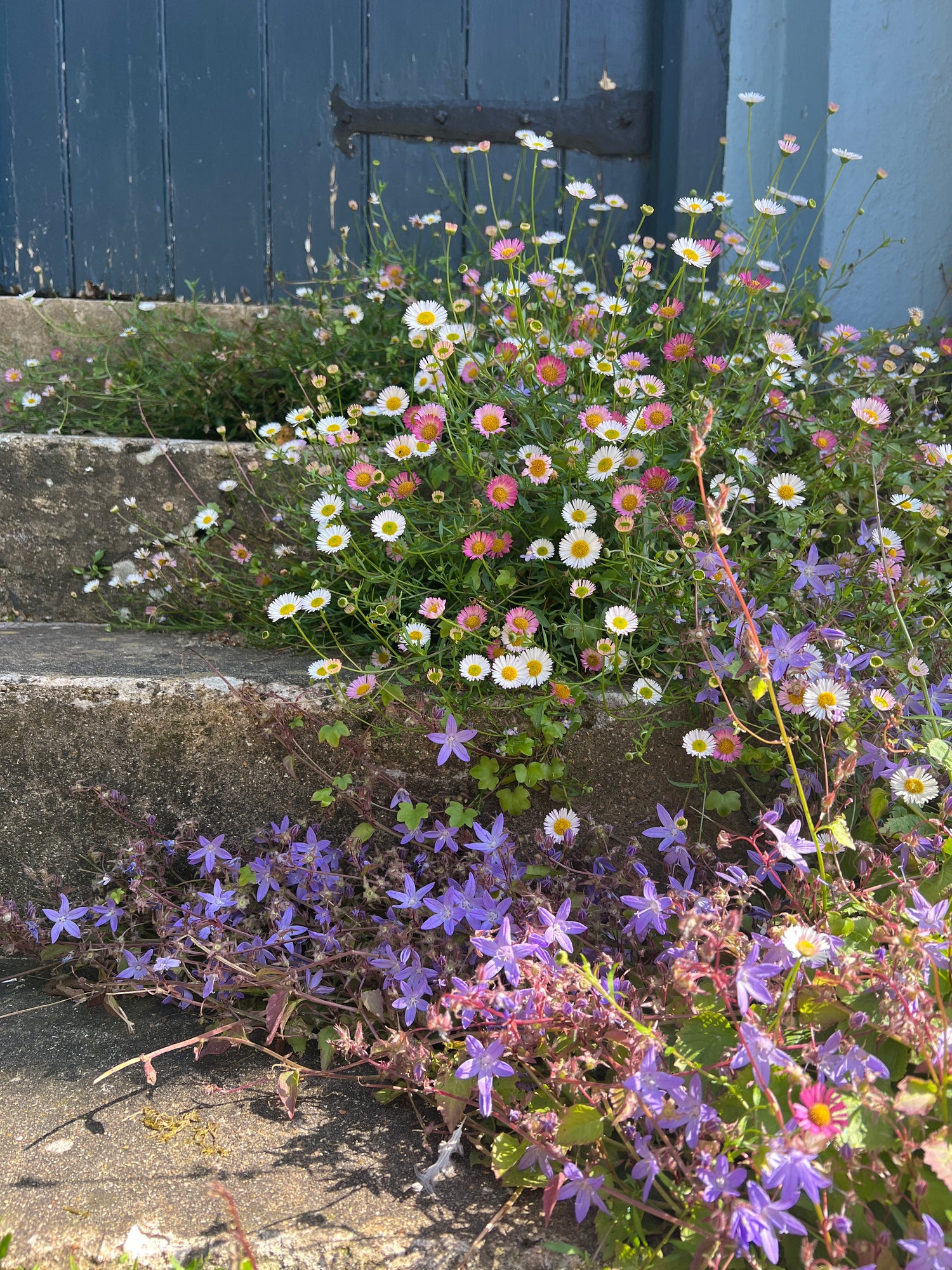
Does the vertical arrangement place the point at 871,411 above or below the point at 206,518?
above

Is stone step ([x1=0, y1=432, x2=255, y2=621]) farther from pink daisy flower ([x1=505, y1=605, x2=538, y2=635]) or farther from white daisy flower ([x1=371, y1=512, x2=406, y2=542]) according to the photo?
pink daisy flower ([x1=505, y1=605, x2=538, y2=635])

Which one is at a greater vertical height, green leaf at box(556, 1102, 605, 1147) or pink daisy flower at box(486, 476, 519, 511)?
pink daisy flower at box(486, 476, 519, 511)

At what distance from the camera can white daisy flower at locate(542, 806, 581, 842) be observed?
4.30 ft

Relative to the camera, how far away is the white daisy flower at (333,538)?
1.50 meters

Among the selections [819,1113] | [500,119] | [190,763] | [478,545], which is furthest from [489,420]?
[500,119]

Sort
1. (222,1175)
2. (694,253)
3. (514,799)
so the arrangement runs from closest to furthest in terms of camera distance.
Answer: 1. (222,1175)
2. (514,799)
3. (694,253)

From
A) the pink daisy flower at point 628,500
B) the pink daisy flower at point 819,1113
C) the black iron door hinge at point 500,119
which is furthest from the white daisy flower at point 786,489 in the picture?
the black iron door hinge at point 500,119

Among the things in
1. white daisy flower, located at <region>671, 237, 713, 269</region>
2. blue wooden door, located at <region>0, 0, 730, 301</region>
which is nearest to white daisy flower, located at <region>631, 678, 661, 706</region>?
white daisy flower, located at <region>671, 237, 713, 269</region>

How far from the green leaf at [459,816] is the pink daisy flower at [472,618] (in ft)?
0.89

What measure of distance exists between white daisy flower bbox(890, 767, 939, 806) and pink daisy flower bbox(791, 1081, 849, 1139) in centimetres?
45

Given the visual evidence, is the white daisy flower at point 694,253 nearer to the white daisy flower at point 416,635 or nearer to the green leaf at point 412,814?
the white daisy flower at point 416,635

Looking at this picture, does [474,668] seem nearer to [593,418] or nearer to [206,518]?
[593,418]

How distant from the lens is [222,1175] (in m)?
1.00

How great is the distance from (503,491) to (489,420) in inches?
5.1
